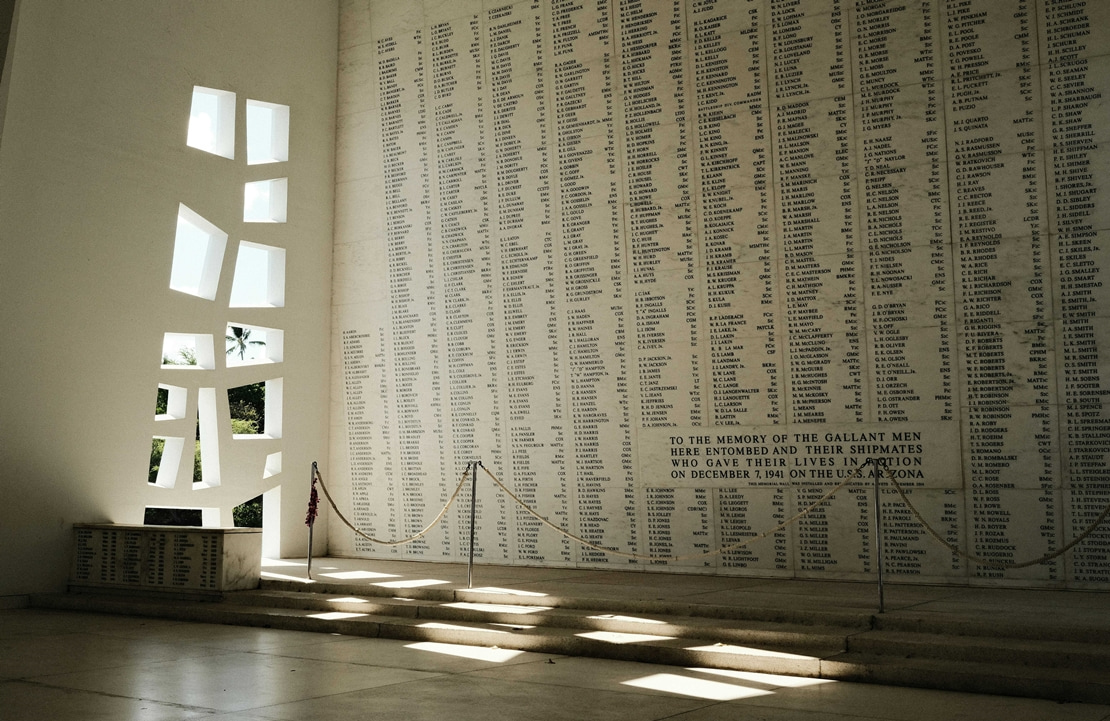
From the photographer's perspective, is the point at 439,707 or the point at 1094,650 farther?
the point at 1094,650

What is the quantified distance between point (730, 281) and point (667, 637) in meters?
3.72

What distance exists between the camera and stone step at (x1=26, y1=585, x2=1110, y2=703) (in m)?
4.96

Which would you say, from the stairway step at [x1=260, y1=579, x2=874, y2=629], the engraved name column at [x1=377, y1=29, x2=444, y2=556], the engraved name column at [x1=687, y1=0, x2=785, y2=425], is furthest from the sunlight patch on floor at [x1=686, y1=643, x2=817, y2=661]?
the engraved name column at [x1=377, y1=29, x2=444, y2=556]


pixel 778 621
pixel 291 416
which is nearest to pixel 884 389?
pixel 778 621

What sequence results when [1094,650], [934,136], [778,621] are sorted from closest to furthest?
[1094,650]
[778,621]
[934,136]

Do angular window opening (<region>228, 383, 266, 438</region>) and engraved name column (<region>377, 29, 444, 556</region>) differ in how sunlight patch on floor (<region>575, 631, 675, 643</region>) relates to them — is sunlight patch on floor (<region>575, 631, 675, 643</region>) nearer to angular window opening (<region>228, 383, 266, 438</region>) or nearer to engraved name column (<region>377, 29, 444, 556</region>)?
engraved name column (<region>377, 29, 444, 556</region>)

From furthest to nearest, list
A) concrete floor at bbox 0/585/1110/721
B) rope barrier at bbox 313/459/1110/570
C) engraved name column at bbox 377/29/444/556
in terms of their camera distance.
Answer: engraved name column at bbox 377/29/444/556 < rope barrier at bbox 313/459/1110/570 < concrete floor at bbox 0/585/1110/721

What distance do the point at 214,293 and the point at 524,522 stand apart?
13.3ft

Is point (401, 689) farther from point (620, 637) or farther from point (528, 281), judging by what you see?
point (528, 281)

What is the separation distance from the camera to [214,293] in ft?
32.5

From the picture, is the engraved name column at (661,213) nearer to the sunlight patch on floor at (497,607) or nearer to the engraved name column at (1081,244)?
the sunlight patch on floor at (497,607)

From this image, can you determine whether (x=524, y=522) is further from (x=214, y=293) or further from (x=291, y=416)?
(x=214, y=293)

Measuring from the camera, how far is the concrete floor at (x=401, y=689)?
14.7 feet

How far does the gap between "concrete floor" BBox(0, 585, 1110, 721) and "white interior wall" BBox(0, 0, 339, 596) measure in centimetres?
222
